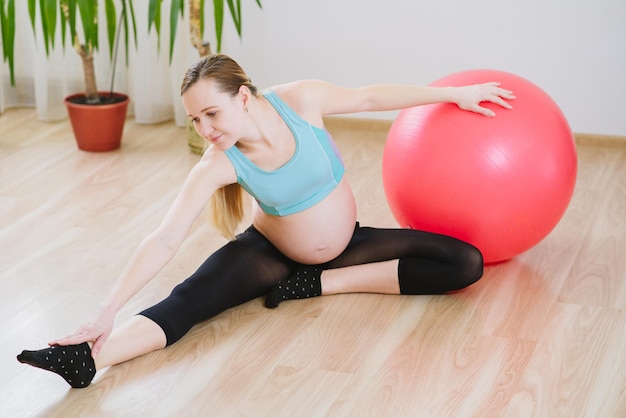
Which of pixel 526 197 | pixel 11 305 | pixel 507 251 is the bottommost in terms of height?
pixel 11 305

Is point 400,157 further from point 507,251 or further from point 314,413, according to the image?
point 314,413

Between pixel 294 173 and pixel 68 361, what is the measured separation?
2.31 ft

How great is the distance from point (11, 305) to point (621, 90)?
7.77 ft

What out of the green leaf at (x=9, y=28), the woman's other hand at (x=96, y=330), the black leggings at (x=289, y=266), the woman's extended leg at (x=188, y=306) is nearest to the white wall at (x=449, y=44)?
the green leaf at (x=9, y=28)

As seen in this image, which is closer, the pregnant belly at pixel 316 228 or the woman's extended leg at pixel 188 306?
the woman's extended leg at pixel 188 306

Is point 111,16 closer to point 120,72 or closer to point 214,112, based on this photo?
point 120,72

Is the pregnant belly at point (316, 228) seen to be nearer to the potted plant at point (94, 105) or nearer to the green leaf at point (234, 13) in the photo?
the green leaf at point (234, 13)

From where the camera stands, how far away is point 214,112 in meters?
2.12

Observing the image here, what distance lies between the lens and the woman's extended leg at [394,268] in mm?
2424

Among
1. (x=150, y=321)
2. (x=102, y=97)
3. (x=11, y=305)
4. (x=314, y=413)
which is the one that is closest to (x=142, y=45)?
(x=102, y=97)

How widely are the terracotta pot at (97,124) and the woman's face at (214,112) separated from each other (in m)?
1.60

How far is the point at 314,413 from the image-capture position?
198 centimetres

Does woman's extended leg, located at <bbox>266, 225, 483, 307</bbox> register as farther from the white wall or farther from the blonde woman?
the white wall

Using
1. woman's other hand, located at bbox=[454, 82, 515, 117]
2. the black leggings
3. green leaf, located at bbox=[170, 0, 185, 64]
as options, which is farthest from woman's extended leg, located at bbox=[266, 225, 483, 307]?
green leaf, located at bbox=[170, 0, 185, 64]
